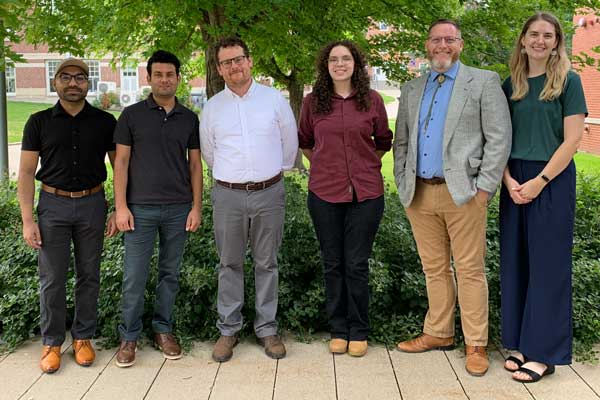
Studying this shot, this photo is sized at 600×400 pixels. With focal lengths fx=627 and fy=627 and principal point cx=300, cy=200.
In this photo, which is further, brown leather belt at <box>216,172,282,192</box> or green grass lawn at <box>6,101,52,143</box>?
green grass lawn at <box>6,101,52,143</box>

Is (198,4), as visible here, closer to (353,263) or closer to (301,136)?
(301,136)

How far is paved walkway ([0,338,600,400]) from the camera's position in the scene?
382 cm

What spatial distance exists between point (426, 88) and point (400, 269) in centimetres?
165

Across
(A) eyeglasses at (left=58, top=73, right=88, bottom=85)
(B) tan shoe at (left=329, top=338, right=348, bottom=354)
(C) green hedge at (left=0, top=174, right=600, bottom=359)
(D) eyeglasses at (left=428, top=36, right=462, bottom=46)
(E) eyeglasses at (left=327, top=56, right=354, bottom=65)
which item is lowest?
(B) tan shoe at (left=329, top=338, right=348, bottom=354)

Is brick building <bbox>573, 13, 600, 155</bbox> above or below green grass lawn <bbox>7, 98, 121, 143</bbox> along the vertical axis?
above

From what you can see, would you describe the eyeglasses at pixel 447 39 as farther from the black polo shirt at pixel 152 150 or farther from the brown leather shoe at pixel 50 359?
the brown leather shoe at pixel 50 359

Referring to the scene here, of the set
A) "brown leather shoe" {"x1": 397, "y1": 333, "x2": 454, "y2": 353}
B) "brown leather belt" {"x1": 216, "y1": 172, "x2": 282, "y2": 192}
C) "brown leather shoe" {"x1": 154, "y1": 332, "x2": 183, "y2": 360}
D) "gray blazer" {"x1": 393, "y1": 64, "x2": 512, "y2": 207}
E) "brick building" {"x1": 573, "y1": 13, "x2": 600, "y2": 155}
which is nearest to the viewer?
"gray blazer" {"x1": 393, "y1": 64, "x2": 512, "y2": 207}

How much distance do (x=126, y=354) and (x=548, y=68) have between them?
10.8 feet

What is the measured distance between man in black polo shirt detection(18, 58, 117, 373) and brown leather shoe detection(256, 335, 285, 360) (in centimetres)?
118

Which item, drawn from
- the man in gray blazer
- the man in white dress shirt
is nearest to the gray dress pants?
the man in white dress shirt

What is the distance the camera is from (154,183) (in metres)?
4.15

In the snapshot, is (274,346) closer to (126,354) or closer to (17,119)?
(126,354)

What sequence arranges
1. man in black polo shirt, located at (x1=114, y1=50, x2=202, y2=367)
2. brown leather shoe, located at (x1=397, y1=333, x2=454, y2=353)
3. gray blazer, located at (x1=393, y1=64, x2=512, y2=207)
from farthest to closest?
brown leather shoe, located at (x1=397, y1=333, x2=454, y2=353), man in black polo shirt, located at (x1=114, y1=50, x2=202, y2=367), gray blazer, located at (x1=393, y1=64, x2=512, y2=207)

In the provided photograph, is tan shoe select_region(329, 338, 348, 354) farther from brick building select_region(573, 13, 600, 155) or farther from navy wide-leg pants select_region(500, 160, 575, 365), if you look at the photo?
brick building select_region(573, 13, 600, 155)
